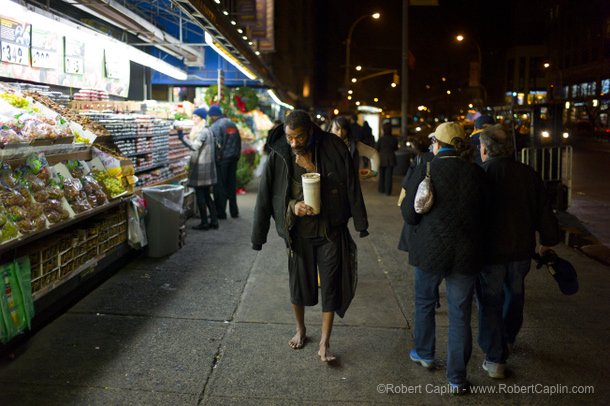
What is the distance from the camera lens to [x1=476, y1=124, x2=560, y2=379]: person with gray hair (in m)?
3.66

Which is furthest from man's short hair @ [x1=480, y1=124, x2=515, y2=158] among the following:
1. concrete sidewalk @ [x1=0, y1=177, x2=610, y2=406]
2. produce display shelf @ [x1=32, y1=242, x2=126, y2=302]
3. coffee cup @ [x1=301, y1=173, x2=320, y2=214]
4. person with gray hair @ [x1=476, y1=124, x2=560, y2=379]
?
produce display shelf @ [x1=32, y1=242, x2=126, y2=302]

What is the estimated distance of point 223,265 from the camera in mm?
6672

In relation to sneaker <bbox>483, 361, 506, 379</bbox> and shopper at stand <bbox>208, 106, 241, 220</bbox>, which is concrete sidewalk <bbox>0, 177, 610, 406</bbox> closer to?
sneaker <bbox>483, 361, 506, 379</bbox>

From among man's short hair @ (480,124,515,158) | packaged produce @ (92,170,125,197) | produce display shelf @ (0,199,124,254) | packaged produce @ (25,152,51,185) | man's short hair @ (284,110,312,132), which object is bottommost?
produce display shelf @ (0,199,124,254)

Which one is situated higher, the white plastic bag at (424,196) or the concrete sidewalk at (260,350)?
the white plastic bag at (424,196)

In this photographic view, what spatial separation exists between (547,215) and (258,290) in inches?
124

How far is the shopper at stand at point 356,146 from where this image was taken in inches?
227

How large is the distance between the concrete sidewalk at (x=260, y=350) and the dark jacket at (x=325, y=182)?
103 cm

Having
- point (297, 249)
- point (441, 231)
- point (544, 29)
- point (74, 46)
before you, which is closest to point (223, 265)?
point (297, 249)

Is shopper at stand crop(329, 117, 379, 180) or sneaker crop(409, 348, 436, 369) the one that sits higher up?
shopper at stand crop(329, 117, 379, 180)

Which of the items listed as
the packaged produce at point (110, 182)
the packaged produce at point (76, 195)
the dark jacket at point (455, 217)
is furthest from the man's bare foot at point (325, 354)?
the packaged produce at point (110, 182)

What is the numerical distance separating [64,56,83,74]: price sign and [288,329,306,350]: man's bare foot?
22.1 feet

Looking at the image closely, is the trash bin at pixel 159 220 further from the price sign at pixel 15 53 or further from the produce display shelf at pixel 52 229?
the price sign at pixel 15 53

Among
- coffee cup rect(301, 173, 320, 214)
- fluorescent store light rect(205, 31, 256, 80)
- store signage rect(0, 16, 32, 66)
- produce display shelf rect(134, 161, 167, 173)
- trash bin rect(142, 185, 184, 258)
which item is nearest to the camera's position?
coffee cup rect(301, 173, 320, 214)
